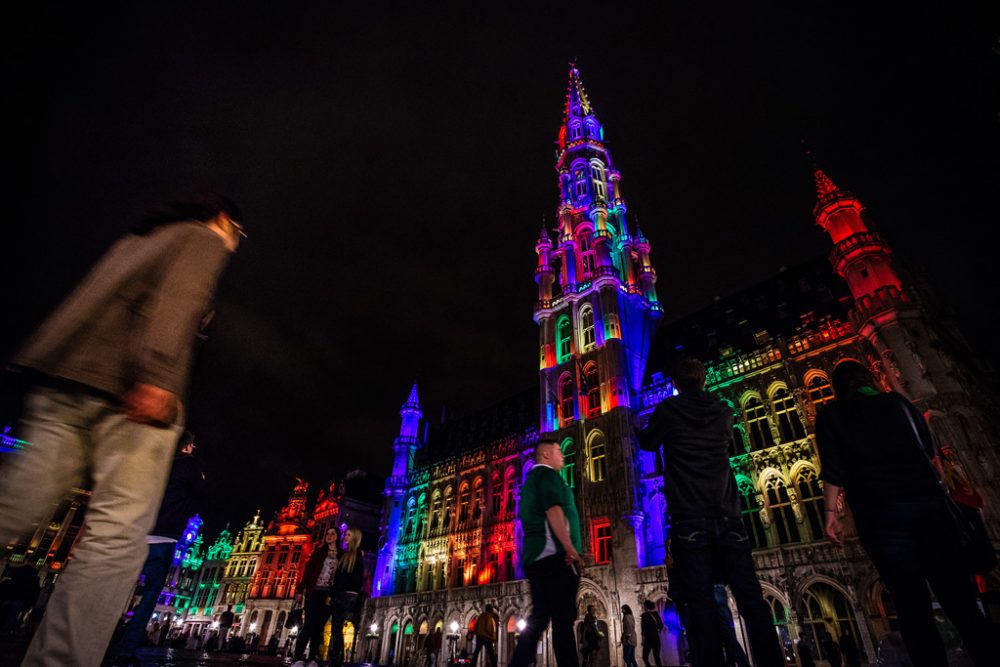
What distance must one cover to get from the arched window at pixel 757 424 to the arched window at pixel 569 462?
9377mm

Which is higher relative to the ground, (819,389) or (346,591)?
(819,389)

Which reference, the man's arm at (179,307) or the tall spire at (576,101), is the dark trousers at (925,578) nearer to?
the man's arm at (179,307)

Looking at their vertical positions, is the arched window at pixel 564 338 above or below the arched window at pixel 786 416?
above

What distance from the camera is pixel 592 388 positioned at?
28.5m

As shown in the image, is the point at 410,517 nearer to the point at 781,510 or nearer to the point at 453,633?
the point at 453,633

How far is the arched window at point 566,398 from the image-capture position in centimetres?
2908

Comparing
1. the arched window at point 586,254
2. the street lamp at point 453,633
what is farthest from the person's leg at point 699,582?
the arched window at point 586,254

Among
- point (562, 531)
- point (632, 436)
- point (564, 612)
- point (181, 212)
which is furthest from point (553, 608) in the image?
point (632, 436)

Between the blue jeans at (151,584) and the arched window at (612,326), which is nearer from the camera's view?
the blue jeans at (151,584)

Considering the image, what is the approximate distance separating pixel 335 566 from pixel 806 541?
749 inches

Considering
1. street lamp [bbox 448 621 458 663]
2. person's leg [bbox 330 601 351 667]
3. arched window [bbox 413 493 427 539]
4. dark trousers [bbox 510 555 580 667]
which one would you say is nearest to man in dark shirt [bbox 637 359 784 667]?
dark trousers [bbox 510 555 580 667]

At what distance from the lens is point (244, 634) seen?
49.8 meters

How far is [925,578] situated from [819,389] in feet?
67.7

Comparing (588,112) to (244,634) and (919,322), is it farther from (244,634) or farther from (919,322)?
(244,634)
